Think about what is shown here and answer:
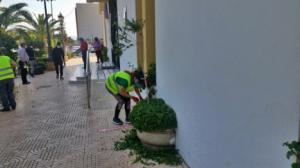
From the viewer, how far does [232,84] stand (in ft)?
9.97

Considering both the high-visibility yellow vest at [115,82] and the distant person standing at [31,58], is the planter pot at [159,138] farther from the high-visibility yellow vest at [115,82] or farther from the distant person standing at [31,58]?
the distant person standing at [31,58]

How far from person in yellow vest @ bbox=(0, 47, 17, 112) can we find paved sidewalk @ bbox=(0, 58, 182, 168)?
31 cm

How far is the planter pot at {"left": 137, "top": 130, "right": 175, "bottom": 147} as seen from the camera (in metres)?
5.00

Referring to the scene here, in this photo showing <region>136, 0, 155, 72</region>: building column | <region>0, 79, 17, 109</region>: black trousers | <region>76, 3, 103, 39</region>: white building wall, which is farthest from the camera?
<region>76, 3, 103, 39</region>: white building wall

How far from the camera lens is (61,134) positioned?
21.6 ft

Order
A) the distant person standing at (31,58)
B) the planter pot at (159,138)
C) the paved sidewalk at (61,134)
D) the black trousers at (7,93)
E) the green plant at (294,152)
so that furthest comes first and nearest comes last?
the distant person standing at (31,58) → the black trousers at (7,93) → the paved sidewalk at (61,134) → the planter pot at (159,138) → the green plant at (294,152)

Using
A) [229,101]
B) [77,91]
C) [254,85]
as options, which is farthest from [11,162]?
[77,91]

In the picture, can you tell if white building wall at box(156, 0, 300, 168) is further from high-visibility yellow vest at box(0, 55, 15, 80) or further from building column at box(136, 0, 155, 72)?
high-visibility yellow vest at box(0, 55, 15, 80)

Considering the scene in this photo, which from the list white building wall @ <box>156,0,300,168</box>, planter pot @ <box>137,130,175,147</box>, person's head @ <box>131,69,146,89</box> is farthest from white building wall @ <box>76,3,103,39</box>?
white building wall @ <box>156,0,300,168</box>

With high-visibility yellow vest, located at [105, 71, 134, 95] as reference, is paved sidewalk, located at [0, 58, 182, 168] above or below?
below

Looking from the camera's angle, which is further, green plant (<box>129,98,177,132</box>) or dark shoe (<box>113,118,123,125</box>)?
dark shoe (<box>113,118,123,125</box>)

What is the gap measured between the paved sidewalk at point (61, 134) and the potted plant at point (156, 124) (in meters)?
0.43

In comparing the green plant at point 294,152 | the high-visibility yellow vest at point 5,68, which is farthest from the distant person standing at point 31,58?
the green plant at point 294,152

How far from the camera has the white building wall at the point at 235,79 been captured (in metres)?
2.19
